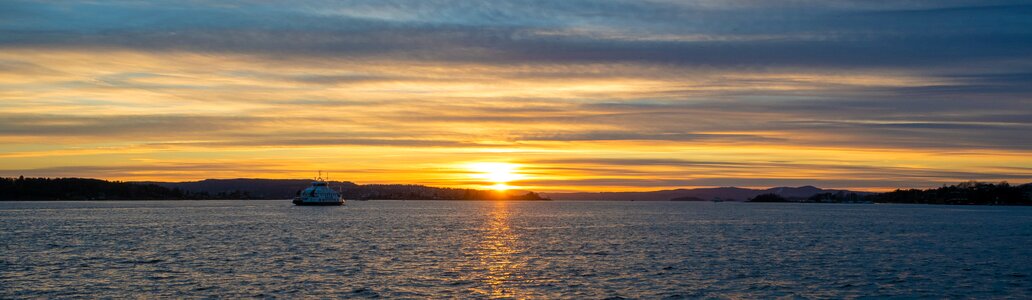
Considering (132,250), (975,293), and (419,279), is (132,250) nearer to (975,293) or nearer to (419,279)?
(419,279)

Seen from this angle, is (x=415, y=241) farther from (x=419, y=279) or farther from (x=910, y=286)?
(x=910, y=286)

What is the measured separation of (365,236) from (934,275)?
56015mm

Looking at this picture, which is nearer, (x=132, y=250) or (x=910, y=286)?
(x=910, y=286)

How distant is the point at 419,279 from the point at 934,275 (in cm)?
3095

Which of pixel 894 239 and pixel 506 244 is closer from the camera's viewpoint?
pixel 506 244

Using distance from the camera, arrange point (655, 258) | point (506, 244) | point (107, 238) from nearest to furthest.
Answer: point (655, 258)
point (506, 244)
point (107, 238)

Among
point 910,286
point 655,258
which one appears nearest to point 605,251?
point 655,258

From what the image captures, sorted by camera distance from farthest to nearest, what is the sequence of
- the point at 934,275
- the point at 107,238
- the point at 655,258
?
the point at 107,238 → the point at 655,258 → the point at 934,275

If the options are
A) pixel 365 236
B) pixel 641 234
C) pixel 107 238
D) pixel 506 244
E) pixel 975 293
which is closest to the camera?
pixel 975 293

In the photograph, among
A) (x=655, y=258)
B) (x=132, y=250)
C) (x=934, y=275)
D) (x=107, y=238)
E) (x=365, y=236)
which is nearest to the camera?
(x=934, y=275)

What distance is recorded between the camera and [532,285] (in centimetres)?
4672

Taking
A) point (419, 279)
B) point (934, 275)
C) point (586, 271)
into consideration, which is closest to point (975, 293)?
point (934, 275)

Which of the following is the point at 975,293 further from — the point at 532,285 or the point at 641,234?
the point at 641,234

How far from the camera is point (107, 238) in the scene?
8512 cm
